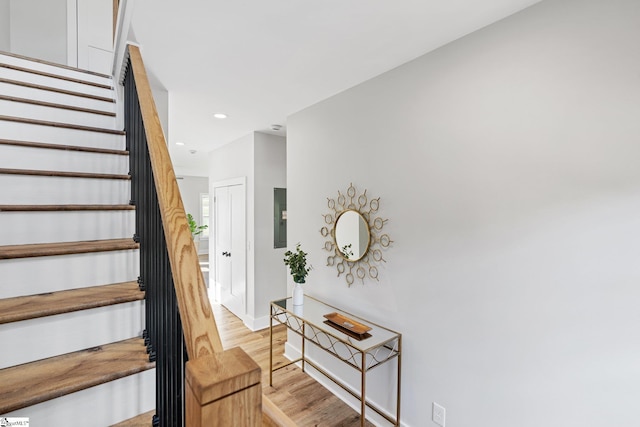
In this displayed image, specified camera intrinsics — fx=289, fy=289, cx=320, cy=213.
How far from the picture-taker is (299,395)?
8.34 feet

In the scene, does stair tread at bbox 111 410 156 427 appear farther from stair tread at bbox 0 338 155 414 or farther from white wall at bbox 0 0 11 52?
white wall at bbox 0 0 11 52

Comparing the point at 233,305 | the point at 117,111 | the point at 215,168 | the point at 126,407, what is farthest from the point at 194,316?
the point at 215,168

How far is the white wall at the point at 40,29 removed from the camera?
3.30 meters

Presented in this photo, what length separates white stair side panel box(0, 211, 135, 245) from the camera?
136 cm

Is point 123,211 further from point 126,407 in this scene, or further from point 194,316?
point 194,316

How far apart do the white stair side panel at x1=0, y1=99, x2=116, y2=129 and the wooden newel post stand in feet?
7.54

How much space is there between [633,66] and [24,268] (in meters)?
2.63

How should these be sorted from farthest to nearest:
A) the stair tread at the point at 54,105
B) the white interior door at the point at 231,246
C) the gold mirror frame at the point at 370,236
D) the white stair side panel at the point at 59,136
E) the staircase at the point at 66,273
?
the white interior door at the point at 231,246 → the gold mirror frame at the point at 370,236 → the stair tread at the point at 54,105 → the white stair side panel at the point at 59,136 → the staircase at the point at 66,273

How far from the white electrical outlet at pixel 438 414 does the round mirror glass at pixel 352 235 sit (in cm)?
107

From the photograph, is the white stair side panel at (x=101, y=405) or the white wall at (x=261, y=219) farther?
the white wall at (x=261, y=219)

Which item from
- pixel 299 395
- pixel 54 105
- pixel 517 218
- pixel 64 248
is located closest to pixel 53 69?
pixel 54 105

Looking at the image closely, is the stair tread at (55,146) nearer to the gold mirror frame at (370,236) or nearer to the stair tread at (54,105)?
the stair tread at (54,105)

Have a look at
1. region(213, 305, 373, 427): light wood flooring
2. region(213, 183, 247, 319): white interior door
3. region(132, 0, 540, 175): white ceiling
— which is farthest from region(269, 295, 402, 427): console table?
region(132, 0, 540, 175): white ceiling

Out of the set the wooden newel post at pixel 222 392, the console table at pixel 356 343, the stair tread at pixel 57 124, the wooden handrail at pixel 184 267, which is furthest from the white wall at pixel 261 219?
the wooden newel post at pixel 222 392
